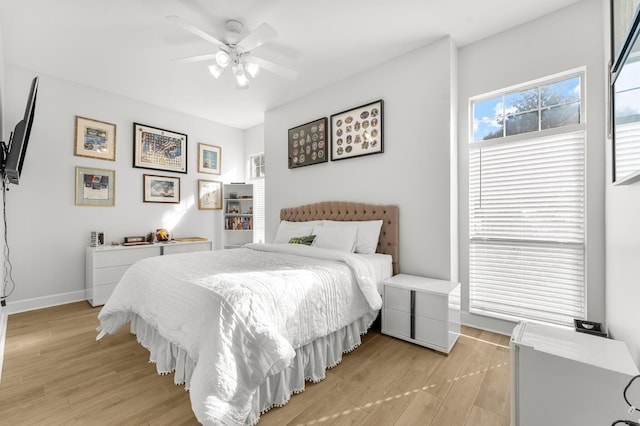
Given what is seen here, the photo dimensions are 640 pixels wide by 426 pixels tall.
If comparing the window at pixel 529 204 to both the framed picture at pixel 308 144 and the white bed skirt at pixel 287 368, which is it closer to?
the white bed skirt at pixel 287 368

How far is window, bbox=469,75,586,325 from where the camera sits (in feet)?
7.66

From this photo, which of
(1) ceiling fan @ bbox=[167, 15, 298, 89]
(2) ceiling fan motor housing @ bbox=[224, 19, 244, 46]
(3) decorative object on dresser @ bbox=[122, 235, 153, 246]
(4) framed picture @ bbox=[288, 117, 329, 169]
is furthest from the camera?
(3) decorative object on dresser @ bbox=[122, 235, 153, 246]

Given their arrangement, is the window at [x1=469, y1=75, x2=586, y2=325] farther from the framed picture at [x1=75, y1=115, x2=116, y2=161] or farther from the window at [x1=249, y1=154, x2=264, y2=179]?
the framed picture at [x1=75, y1=115, x2=116, y2=161]

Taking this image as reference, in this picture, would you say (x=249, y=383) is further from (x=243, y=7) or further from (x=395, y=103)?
(x=395, y=103)

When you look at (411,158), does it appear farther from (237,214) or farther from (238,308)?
(237,214)

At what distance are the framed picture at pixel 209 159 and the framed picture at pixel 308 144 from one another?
1787 millimetres

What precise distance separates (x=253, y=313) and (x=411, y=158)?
2.31 meters

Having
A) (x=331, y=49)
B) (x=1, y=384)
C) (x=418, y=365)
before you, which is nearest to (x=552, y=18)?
(x=331, y=49)

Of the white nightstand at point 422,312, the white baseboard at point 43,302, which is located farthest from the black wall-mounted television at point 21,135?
the white nightstand at point 422,312

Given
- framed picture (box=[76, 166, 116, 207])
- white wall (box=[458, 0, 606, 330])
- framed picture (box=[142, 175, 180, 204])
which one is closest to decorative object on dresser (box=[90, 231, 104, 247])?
framed picture (box=[76, 166, 116, 207])

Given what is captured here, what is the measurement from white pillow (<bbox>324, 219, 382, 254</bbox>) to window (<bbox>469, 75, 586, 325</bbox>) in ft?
3.14

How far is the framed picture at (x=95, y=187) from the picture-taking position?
3.70m

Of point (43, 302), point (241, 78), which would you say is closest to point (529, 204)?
point (241, 78)

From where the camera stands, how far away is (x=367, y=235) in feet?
9.93
